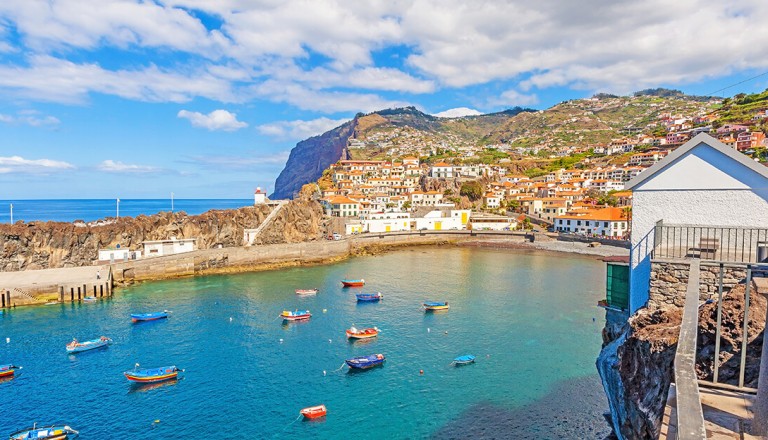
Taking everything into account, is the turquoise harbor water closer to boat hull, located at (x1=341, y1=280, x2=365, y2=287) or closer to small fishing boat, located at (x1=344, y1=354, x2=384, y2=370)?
small fishing boat, located at (x1=344, y1=354, x2=384, y2=370)

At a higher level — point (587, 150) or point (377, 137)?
point (377, 137)

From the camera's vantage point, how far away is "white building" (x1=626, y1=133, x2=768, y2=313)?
33.6 feet

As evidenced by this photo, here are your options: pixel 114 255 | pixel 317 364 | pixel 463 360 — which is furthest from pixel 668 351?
pixel 114 255

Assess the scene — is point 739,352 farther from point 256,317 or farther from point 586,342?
point 256,317

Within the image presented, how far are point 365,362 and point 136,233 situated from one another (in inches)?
1798

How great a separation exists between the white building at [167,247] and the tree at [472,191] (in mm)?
64371

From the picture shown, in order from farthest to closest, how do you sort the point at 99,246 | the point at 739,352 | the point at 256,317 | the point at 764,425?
1. the point at 99,246
2. the point at 256,317
3. the point at 739,352
4. the point at 764,425

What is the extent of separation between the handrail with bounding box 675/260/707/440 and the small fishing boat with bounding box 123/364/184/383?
24461 millimetres

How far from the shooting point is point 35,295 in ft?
123

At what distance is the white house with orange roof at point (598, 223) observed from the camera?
65750 mm

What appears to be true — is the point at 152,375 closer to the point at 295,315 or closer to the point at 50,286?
the point at 295,315

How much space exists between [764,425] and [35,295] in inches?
1949

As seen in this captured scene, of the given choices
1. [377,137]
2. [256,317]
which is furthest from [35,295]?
[377,137]

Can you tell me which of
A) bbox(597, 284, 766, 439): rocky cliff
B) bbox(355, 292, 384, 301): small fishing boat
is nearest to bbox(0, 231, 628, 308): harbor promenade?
bbox(355, 292, 384, 301): small fishing boat
